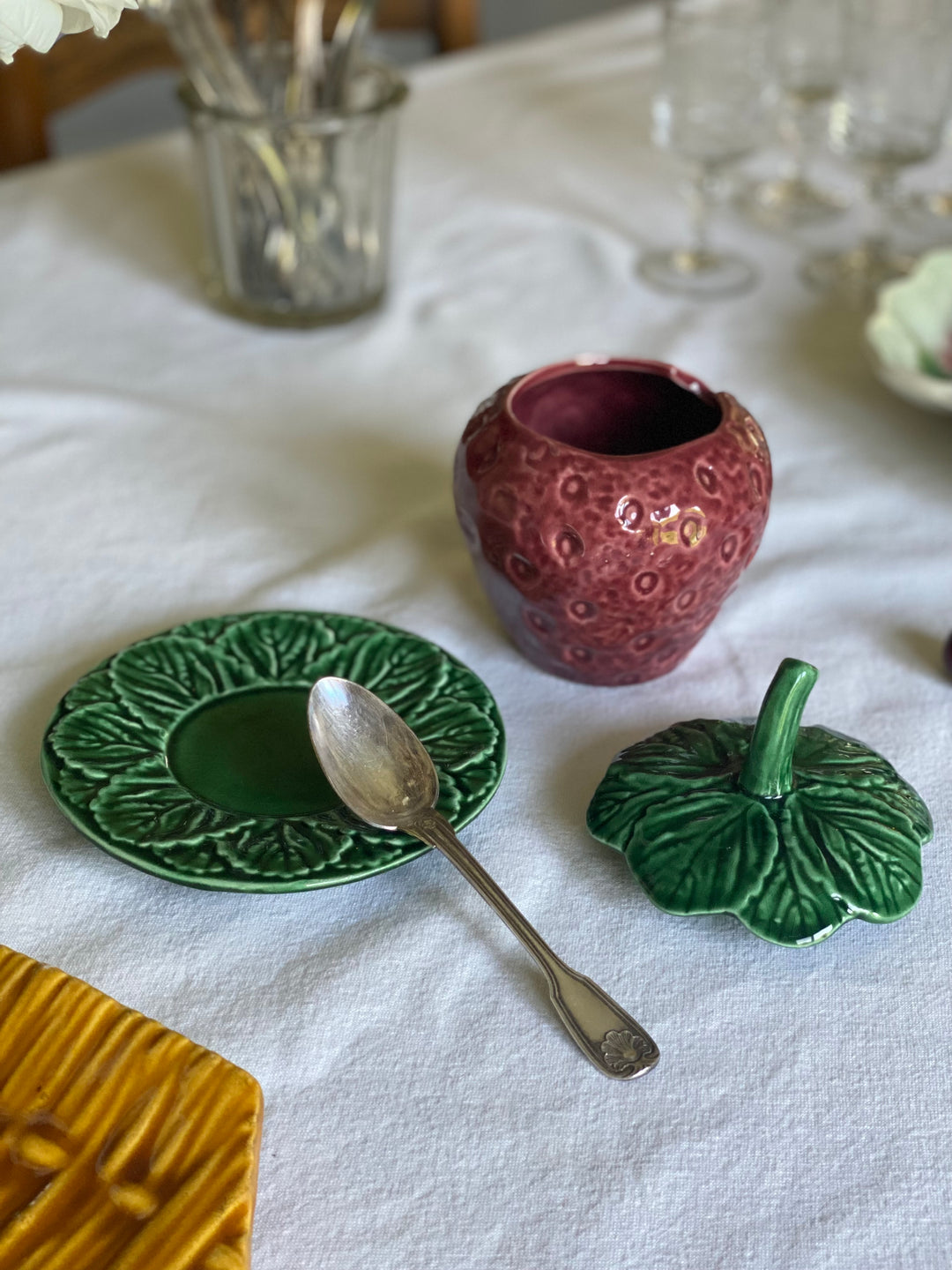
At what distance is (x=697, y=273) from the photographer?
0.73 meters

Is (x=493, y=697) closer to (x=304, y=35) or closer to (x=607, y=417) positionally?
(x=607, y=417)

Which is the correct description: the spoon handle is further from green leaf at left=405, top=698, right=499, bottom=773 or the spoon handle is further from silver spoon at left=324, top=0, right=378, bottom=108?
silver spoon at left=324, top=0, right=378, bottom=108

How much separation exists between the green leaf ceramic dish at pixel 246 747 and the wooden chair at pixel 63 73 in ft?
2.03

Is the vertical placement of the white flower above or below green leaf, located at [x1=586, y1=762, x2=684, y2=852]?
above

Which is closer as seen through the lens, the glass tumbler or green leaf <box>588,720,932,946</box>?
green leaf <box>588,720,932,946</box>

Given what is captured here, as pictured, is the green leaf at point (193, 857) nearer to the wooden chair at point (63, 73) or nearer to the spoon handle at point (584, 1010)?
the spoon handle at point (584, 1010)

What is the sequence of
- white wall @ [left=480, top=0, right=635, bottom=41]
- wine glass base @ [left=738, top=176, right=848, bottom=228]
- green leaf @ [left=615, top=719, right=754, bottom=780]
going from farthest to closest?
1. white wall @ [left=480, top=0, right=635, bottom=41]
2. wine glass base @ [left=738, top=176, right=848, bottom=228]
3. green leaf @ [left=615, top=719, right=754, bottom=780]

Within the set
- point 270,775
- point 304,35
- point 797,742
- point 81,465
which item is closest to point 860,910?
point 797,742

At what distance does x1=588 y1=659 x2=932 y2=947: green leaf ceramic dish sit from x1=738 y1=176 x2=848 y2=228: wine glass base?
517 mm

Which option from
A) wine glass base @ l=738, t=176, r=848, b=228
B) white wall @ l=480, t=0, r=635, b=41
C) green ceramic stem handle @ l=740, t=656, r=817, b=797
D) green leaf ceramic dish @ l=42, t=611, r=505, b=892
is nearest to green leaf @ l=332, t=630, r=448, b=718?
green leaf ceramic dish @ l=42, t=611, r=505, b=892

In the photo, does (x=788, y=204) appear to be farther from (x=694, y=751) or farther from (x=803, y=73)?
(x=694, y=751)

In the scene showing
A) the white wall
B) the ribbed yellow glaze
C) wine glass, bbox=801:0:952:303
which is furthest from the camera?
the white wall

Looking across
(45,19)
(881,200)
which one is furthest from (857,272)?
(45,19)

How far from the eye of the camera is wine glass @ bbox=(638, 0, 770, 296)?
678 mm
